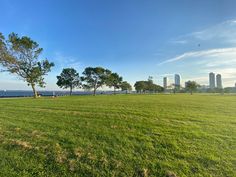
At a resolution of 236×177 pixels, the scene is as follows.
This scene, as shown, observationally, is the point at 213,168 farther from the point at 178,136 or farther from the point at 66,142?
the point at 66,142

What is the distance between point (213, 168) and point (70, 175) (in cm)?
339

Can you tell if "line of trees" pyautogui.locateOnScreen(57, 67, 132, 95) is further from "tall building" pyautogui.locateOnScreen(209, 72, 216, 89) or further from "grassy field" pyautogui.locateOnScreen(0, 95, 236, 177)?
"tall building" pyautogui.locateOnScreen(209, 72, 216, 89)

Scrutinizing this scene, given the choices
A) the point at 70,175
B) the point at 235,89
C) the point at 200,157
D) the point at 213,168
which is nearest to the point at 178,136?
the point at 200,157

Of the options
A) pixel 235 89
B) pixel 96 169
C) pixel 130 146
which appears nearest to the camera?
pixel 96 169

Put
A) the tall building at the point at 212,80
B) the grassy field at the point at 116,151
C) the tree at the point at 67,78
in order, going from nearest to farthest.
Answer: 1. the grassy field at the point at 116,151
2. the tree at the point at 67,78
3. the tall building at the point at 212,80

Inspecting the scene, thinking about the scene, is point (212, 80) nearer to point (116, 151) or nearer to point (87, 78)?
point (87, 78)

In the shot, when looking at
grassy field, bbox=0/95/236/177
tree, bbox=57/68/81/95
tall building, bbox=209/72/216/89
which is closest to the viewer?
grassy field, bbox=0/95/236/177

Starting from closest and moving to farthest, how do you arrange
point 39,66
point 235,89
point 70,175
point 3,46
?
1. point 70,175
2. point 3,46
3. point 39,66
4. point 235,89

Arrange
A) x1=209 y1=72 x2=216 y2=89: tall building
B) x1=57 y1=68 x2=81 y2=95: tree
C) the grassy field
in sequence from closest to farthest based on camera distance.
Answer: the grassy field < x1=57 y1=68 x2=81 y2=95: tree < x1=209 y1=72 x2=216 y2=89: tall building

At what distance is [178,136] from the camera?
541 centimetres

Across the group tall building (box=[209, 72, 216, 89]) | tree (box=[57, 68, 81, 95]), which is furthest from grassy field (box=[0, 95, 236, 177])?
tall building (box=[209, 72, 216, 89])

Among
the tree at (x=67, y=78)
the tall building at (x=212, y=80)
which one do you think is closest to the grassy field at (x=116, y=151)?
the tree at (x=67, y=78)

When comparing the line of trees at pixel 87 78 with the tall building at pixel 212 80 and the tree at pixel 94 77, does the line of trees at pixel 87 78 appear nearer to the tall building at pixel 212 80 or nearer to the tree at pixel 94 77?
the tree at pixel 94 77

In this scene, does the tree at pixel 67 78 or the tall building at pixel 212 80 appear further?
the tall building at pixel 212 80
